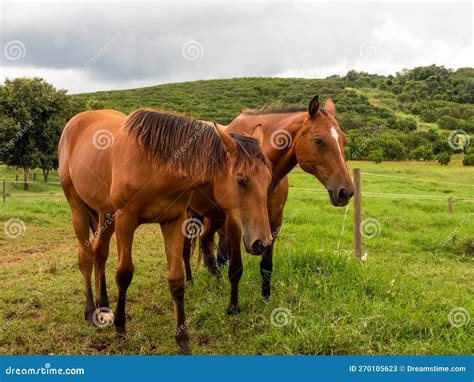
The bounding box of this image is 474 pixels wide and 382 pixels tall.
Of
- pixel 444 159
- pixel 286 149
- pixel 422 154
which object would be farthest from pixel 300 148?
pixel 422 154

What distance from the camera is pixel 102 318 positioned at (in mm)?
4852

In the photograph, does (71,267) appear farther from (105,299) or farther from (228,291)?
(228,291)

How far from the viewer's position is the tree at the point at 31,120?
84.1ft

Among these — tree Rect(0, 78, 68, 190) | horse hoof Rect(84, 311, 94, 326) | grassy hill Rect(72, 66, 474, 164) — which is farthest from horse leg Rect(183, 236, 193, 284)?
grassy hill Rect(72, 66, 474, 164)

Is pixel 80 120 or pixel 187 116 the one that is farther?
pixel 80 120

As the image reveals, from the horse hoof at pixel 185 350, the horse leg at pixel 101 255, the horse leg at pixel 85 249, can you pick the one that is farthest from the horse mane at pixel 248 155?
the horse leg at pixel 85 249

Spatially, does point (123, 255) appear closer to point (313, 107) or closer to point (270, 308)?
point (270, 308)

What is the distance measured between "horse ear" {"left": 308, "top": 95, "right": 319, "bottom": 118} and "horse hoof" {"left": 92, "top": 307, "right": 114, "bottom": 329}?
10.1 ft

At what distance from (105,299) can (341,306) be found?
2621mm

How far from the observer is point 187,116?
4336 millimetres

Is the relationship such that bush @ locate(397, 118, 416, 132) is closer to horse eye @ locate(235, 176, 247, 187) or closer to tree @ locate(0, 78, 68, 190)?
tree @ locate(0, 78, 68, 190)

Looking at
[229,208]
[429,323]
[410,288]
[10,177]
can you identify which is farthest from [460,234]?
[10,177]

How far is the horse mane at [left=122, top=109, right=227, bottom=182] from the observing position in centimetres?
376

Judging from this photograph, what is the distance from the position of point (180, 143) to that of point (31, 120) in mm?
25702
